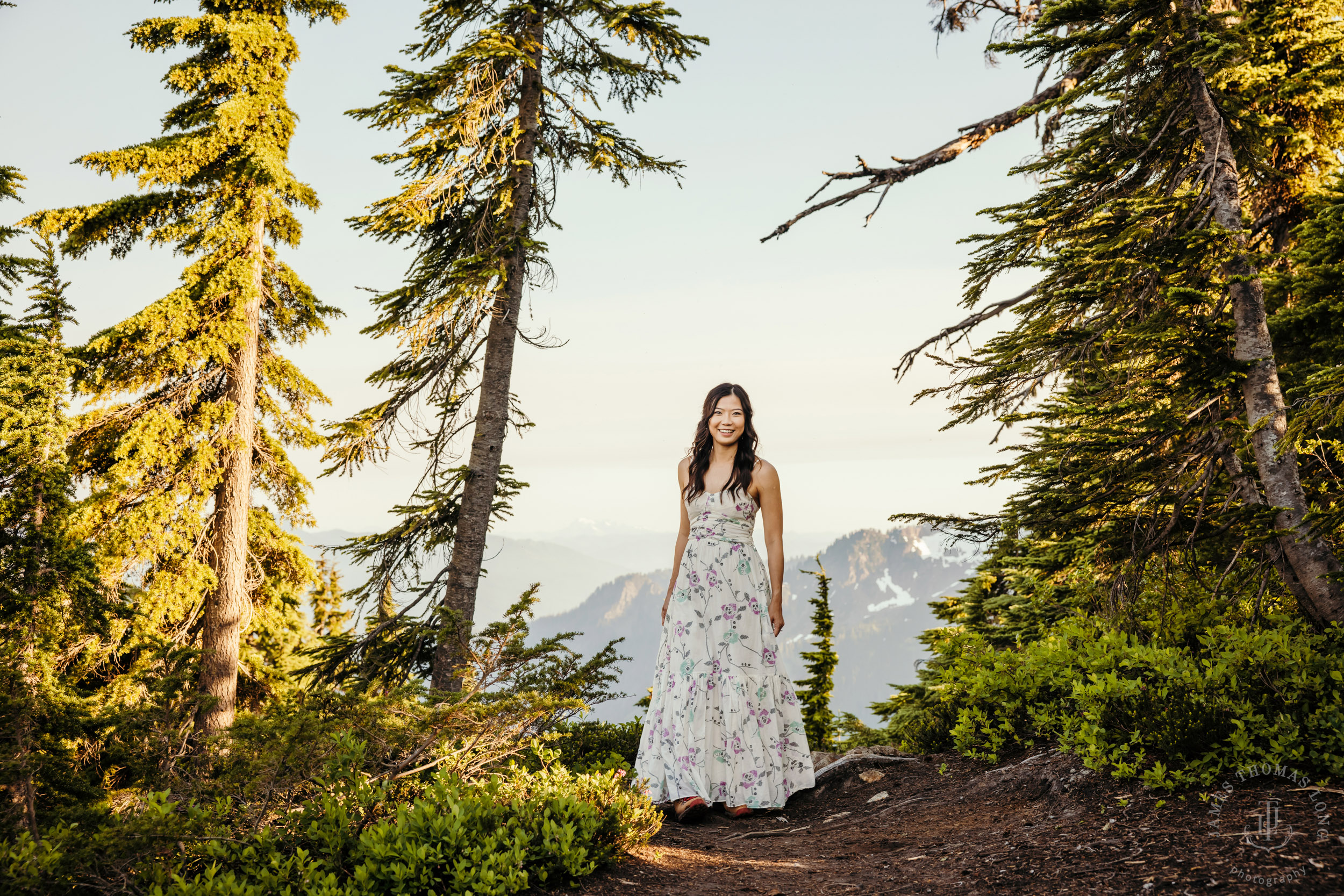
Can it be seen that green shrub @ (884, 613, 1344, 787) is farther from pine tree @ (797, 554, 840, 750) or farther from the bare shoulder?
pine tree @ (797, 554, 840, 750)

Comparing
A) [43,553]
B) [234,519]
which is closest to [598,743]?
[43,553]

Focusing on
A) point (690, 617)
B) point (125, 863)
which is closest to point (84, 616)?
point (125, 863)

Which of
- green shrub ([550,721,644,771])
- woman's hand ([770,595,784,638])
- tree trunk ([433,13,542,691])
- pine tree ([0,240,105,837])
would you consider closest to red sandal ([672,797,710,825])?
green shrub ([550,721,644,771])

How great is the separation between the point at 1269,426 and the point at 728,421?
4127 mm

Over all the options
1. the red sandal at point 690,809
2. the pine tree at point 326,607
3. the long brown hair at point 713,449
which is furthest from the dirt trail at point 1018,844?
the pine tree at point 326,607

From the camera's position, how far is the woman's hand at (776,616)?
6.01m

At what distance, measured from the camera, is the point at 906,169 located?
18.8 ft

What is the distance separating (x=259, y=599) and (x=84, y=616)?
734 centimetres

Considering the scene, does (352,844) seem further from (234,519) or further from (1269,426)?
(234,519)

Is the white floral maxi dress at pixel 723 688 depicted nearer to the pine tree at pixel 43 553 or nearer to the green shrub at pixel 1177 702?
the green shrub at pixel 1177 702

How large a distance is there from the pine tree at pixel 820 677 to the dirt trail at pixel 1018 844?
6.47m

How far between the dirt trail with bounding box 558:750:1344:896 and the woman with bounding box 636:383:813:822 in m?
0.35

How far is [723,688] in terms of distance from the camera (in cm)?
594

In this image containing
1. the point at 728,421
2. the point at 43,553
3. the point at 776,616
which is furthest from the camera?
the point at 43,553
